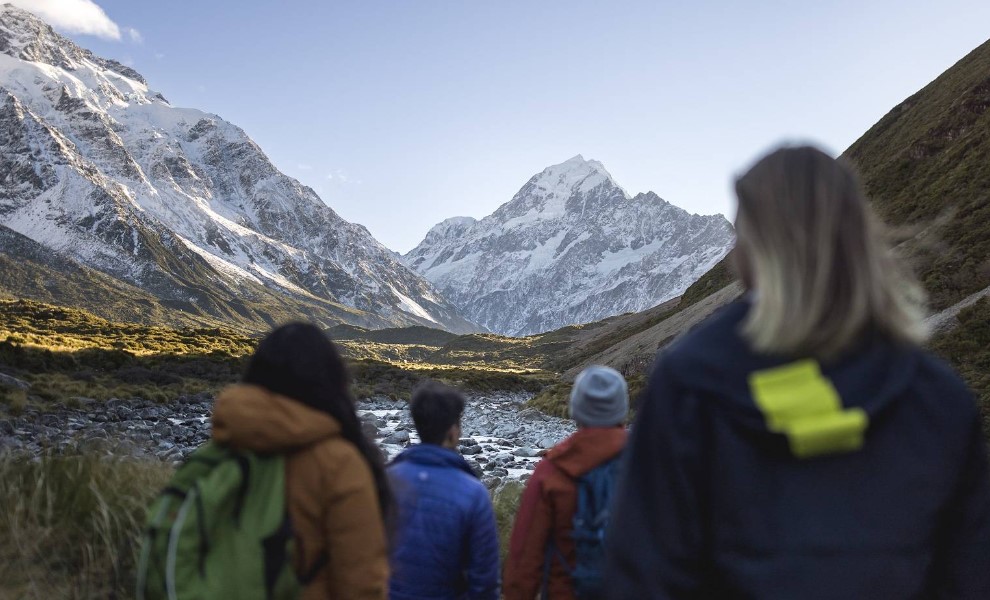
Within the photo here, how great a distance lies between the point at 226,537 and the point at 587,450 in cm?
175

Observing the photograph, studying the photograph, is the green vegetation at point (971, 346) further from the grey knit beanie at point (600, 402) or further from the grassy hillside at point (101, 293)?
the grassy hillside at point (101, 293)

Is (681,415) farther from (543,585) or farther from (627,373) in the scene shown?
(627,373)

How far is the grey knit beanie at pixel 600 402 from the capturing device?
314 cm

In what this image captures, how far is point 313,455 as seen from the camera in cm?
221

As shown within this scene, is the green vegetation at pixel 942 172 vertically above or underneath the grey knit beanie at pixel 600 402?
above

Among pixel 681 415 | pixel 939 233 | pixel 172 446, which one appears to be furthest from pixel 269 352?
pixel 939 233

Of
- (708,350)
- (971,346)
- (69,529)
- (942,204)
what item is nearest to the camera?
(708,350)

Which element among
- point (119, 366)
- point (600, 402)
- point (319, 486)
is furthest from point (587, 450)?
point (119, 366)

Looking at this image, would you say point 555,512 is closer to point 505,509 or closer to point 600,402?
point 600,402

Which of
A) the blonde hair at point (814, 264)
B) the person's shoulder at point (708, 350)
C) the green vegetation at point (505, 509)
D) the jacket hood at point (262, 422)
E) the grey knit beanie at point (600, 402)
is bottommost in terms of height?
the green vegetation at point (505, 509)

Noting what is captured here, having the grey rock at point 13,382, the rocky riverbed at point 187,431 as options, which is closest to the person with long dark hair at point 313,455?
the rocky riverbed at point 187,431

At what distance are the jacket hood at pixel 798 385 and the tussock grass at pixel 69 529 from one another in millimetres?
3762

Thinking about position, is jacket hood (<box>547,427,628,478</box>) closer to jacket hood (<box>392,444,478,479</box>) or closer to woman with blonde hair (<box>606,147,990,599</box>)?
jacket hood (<box>392,444,478,479</box>)

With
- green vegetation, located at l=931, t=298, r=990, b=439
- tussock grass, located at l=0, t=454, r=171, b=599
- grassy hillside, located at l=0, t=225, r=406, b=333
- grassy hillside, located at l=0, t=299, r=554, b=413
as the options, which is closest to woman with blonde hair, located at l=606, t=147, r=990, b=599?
tussock grass, located at l=0, t=454, r=171, b=599
